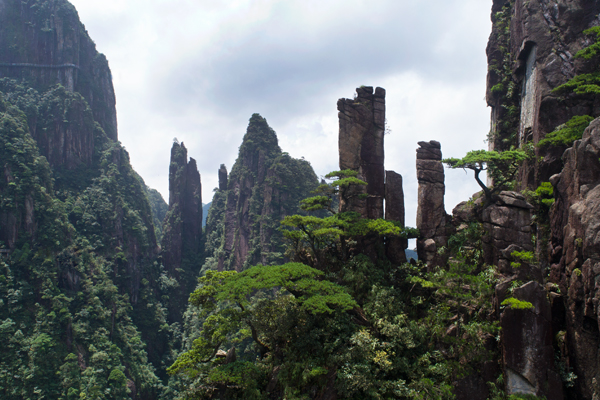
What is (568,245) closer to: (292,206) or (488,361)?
(488,361)

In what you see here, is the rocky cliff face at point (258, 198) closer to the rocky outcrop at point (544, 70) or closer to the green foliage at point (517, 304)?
the rocky outcrop at point (544, 70)

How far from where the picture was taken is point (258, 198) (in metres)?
57.1

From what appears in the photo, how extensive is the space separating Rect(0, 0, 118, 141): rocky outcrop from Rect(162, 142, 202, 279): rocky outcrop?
1853 centimetres

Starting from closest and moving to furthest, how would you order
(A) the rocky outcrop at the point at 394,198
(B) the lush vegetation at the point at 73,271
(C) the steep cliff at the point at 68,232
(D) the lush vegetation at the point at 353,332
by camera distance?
(D) the lush vegetation at the point at 353,332
(A) the rocky outcrop at the point at 394,198
(B) the lush vegetation at the point at 73,271
(C) the steep cliff at the point at 68,232

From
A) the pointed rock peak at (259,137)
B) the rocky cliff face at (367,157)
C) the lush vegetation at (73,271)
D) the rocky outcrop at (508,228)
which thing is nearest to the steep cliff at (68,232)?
the lush vegetation at (73,271)

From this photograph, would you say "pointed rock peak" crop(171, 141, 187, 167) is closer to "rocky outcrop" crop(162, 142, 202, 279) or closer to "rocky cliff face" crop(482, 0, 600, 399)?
"rocky outcrop" crop(162, 142, 202, 279)

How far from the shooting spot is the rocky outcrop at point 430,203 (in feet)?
48.6

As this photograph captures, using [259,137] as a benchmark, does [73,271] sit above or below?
below

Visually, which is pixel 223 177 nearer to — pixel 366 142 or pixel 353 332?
pixel 366 142

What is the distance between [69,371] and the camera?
2969 centimetres

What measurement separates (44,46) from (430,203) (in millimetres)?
70791

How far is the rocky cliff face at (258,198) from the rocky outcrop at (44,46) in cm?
3109

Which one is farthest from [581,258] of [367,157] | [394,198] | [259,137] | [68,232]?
[259,137]

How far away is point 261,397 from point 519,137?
16061 millimetres
